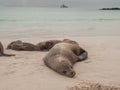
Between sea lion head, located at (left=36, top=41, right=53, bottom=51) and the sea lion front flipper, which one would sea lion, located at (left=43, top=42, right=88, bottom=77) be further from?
sea lion head, located at (left=36, top=41, right=53, bottom=51)

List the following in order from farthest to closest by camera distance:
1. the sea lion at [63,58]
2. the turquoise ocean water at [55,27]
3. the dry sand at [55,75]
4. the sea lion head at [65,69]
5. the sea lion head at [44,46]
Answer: the turquoise ocean water at [55,27]
the sea lion head at [44,46]
the sea lion at [63,58]
the sea lion head at [65,69]
the dry sand at [55,75]

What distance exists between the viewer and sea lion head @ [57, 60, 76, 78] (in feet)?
20.7

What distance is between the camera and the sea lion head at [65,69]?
6.31m

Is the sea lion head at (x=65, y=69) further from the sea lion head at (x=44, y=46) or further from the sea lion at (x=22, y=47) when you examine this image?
the sea lion head at (x=44, y=46)

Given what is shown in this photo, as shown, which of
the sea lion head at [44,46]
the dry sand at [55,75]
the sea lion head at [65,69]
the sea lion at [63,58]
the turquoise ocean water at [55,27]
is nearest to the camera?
the dry sand at [55,75]

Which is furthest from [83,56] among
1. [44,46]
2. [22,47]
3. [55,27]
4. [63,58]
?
[55,27]

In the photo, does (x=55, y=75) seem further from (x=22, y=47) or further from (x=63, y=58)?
(x=22, y=47)

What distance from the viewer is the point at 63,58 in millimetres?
6895

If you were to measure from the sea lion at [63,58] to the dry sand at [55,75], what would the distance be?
0.14 metres

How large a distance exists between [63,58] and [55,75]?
64 cm

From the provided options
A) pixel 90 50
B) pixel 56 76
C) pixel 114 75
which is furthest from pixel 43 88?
pixel 90 50

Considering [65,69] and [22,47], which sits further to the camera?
[22,47]

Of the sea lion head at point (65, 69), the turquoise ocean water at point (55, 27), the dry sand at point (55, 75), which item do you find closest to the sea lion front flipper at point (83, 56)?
the dry sand at point (55, 75)

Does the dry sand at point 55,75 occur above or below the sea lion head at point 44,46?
above
